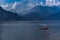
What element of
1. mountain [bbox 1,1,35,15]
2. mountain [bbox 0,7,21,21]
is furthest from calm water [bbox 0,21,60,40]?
mountain [bbox 1,1,35,15]

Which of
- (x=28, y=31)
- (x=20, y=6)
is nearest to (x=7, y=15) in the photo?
(x=20, y=6)

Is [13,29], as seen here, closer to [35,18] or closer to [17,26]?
[17,26]

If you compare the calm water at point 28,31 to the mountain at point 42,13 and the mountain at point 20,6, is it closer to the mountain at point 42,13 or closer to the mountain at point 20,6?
the mountain at point 42,13

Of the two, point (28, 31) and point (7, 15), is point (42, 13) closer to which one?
point (28, 31)

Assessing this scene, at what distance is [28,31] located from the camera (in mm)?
2049

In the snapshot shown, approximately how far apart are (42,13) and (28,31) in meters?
0.34

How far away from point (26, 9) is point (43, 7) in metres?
0.25

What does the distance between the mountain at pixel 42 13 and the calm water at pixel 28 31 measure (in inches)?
3.0

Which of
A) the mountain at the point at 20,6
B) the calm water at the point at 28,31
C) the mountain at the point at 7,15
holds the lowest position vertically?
the calm water at the point at 28,31

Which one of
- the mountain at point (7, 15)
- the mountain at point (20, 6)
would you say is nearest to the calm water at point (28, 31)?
the mountain at point (7, 15)

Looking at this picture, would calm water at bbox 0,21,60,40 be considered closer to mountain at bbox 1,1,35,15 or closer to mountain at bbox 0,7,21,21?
mountain at bbox 0,7,21,21

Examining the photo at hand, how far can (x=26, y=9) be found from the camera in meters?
2.03

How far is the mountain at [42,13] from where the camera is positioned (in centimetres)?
202

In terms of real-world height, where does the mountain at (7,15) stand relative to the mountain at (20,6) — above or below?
below
